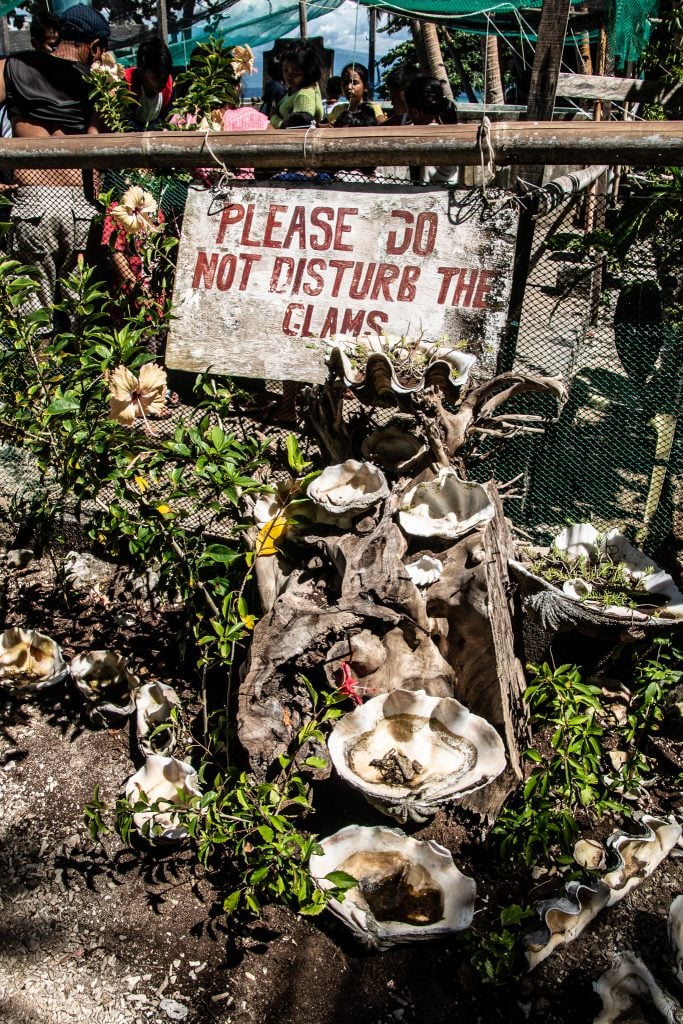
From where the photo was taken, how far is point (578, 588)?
3172mm

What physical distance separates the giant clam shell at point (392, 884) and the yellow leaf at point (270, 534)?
1.00 meters

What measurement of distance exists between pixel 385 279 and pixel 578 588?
1.44 metres

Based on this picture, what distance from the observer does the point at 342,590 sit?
275cm

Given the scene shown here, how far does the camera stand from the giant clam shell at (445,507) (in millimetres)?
2842

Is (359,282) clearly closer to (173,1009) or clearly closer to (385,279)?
(385,279)

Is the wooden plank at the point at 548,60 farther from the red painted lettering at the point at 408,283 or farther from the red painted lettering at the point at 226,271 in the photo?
the red painted lettering at the point at 226,271

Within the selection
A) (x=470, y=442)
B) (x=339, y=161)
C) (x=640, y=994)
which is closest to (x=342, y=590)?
(x=470, y=442)

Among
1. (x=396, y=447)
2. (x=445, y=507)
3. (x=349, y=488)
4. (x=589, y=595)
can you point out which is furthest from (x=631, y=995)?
(x=396, y=447)

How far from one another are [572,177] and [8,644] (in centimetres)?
301

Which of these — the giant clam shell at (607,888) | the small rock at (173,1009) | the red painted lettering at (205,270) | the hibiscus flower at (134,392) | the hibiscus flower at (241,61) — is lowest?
the small rock at (173,1009)


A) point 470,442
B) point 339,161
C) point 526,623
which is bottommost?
point 526,623

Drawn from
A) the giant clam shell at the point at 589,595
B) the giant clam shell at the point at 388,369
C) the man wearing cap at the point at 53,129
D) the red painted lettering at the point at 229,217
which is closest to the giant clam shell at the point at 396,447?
the giant clam shell at the point at 388,369

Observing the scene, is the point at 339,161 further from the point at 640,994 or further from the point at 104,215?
the point at 640,994

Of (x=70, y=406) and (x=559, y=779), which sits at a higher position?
(x=70, y=406)
